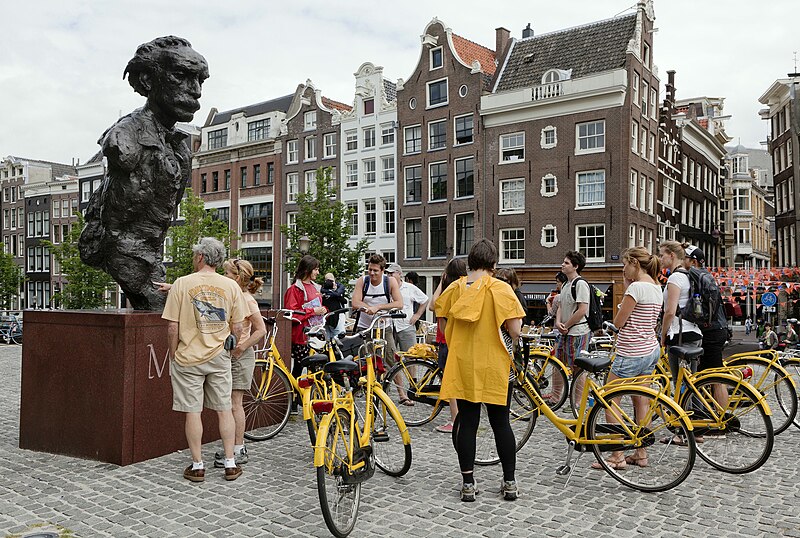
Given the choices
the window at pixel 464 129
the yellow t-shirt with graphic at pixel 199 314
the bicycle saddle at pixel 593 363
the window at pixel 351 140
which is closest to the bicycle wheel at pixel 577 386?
the bicycle saddle at pixel 593 363

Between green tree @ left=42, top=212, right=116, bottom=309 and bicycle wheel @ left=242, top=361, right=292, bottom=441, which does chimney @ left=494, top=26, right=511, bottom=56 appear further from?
bicycle wheel @ left=242, top=361, right=292, bottom=441

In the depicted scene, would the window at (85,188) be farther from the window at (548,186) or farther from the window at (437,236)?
the window at (548,186)

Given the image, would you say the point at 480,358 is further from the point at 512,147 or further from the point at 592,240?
the point at 512,147

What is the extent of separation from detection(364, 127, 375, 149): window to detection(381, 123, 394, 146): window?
73 centimetres

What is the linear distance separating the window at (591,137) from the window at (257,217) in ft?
66.1

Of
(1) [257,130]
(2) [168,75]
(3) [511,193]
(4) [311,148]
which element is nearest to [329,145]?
(4) [311,148]

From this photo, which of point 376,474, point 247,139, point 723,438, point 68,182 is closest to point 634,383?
point 723,438

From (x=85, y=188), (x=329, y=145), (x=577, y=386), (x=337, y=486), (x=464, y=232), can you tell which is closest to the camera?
(x=337, y=486)

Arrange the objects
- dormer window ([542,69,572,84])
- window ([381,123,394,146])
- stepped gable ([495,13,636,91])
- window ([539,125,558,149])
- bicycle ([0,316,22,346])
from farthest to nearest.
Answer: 1. window ([381,123,394,146])
2. window ([539,125,558,149])
3. dormer window ([542,69,572,84])
4. stepped gable ([495,13,636,91])
5. bicycle ([0,316,22,346])

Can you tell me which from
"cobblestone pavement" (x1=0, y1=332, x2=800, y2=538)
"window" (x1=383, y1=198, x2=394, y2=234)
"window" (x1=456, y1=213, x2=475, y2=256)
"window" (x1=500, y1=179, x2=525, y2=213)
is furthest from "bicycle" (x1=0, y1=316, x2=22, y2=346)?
"window" (x1=500, y1=179, x2=525, y2=213)

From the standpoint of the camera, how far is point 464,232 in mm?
34250

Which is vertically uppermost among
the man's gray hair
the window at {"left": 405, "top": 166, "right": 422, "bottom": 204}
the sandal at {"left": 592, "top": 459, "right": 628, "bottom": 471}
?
the window at {"left": 405, "top": 166, "right": 422, "bottom": 204}

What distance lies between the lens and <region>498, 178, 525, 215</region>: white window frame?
3259cm

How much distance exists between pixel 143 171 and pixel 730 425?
19.3 ft
